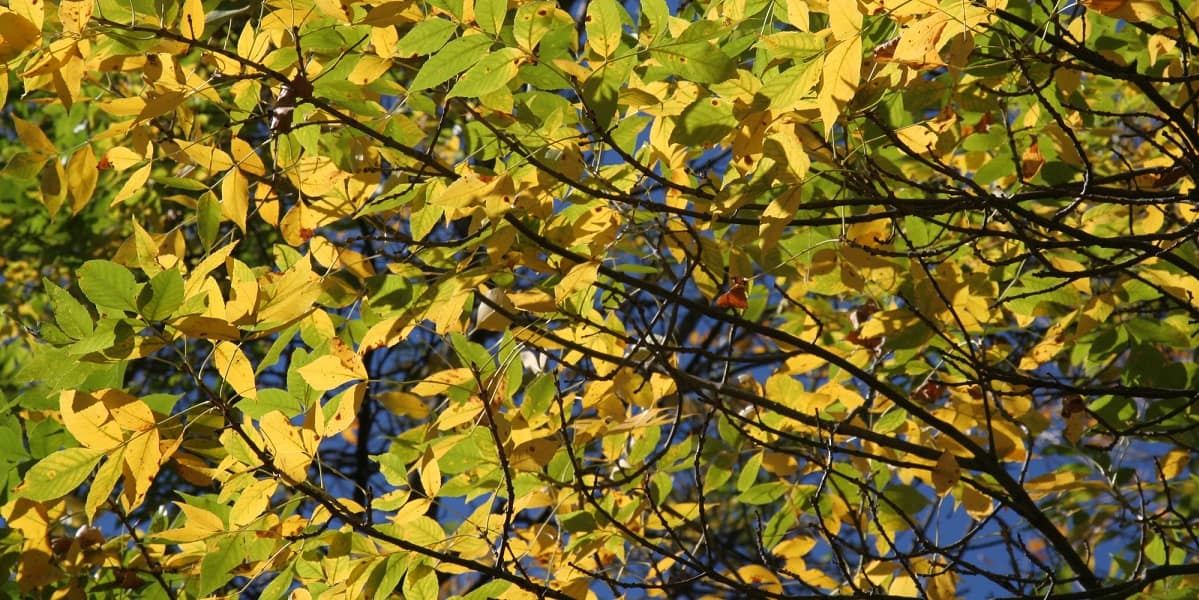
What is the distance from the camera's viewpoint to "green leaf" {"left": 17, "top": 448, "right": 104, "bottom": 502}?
5.64 feet

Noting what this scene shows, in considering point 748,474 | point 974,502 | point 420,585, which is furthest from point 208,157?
point 974,502

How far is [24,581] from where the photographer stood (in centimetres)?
226

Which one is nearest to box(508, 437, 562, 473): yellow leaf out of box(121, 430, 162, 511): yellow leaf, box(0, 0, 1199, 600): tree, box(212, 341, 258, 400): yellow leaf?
box(0, 0, 1199, 600): tree

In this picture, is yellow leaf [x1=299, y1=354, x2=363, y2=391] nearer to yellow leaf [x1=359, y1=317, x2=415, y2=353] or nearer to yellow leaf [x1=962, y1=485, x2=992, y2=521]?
yellow leaf [x1=359, y1=317, x2=415, y2=353]

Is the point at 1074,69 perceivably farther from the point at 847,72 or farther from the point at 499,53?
the point at 499,53

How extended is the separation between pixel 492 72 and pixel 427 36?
116 mm

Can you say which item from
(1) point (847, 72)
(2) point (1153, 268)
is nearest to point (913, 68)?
(1) point (847, 72)

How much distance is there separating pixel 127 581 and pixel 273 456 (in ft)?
2.72

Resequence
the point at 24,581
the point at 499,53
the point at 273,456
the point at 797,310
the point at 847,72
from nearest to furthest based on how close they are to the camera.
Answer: the point at 847,72 → the point at 499,53 → the point at 273,456 → the point at 24,581 → the point at 797,310

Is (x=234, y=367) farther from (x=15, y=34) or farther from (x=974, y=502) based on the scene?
(x=974, y=502)

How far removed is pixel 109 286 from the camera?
5.12 ft

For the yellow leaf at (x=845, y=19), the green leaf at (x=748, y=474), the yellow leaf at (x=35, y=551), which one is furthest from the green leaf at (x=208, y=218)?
the green leaf at (x=748, y=474)

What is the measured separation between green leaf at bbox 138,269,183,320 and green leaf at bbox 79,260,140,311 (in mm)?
26

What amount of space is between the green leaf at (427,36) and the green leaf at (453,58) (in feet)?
0.09
